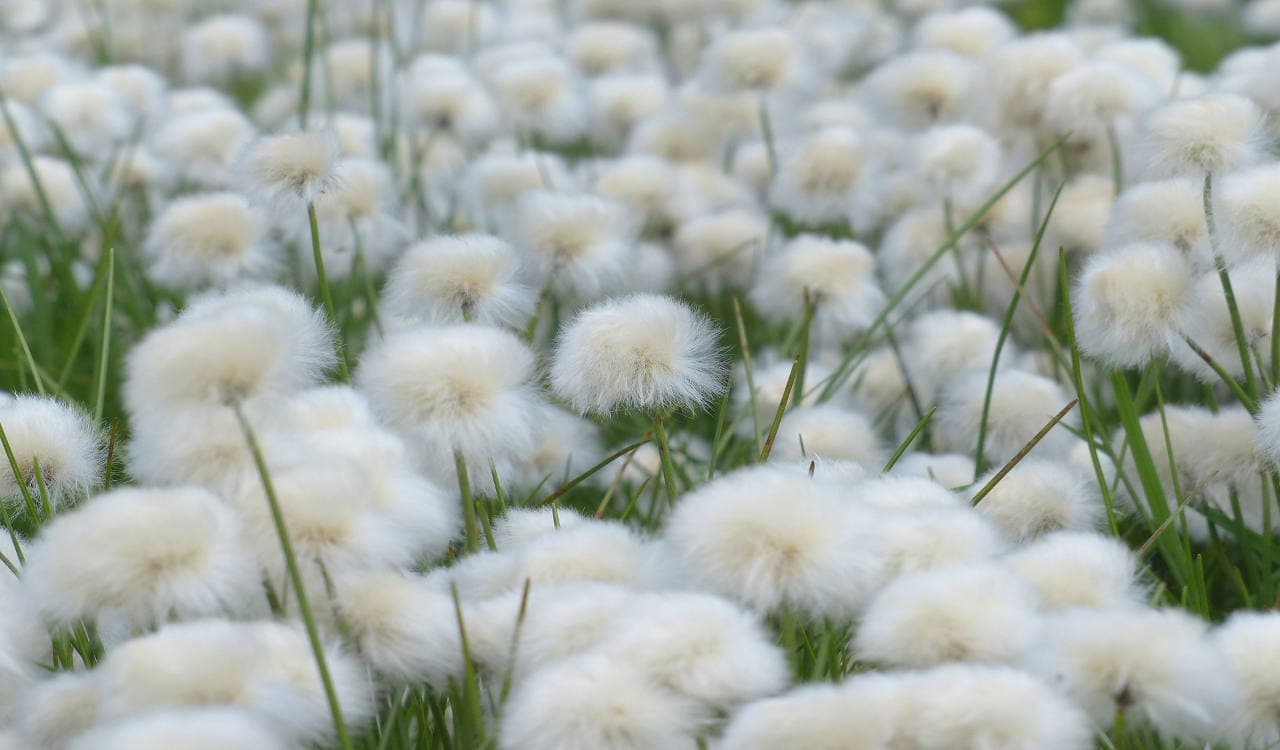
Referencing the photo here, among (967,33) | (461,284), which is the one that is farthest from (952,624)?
(967,33)

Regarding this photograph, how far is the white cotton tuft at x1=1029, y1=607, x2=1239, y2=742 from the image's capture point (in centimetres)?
84

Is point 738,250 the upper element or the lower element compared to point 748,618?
lower

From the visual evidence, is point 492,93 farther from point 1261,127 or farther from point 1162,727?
point 1162,727

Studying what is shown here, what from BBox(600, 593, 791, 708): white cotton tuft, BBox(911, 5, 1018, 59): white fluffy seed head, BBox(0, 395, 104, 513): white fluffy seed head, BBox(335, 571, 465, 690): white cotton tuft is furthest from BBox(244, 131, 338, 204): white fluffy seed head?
BBox(911, 5, 1018, 59): white fluffy seed head

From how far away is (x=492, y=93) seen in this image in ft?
8.82

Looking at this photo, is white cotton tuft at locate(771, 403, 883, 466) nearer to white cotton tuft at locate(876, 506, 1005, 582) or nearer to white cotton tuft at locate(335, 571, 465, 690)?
white cotton tuft at locate(876, 506, 1005, 582)

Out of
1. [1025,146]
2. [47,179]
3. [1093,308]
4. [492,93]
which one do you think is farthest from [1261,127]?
[47,179]

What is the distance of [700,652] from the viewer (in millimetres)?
884

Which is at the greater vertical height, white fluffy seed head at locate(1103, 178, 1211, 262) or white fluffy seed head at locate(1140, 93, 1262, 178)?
white fluffy seed head at locate(1140, 93, 1262, 178)

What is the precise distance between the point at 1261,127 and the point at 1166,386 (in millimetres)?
465

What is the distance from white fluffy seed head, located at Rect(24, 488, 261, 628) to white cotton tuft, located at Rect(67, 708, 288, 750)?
0.42 ft

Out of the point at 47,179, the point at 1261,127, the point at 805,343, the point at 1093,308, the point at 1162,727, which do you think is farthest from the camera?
the point at 47,179

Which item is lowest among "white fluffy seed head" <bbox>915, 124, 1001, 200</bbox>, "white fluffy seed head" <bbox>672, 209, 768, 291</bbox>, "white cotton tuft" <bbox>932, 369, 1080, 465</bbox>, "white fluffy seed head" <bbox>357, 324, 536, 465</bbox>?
"white fluffy seed head" <bbox>672, 209, 768, 291</bbox>

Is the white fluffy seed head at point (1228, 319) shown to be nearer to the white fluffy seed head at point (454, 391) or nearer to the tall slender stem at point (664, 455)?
the tall slender stem at point (664, 455)
